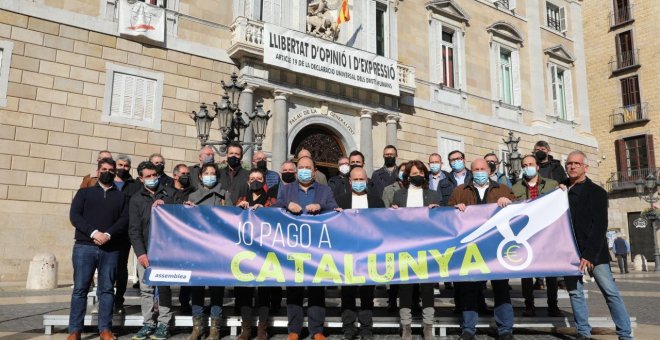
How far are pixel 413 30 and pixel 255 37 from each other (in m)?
7.45

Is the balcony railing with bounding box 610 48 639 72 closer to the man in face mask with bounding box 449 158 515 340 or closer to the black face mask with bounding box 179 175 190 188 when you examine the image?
the man in face mask with bounding box 449 158 515 340

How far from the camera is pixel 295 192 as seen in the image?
236 inches

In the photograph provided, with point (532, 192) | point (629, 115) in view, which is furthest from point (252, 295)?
point (629, 115)

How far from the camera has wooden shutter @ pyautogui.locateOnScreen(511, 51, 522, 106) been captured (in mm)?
22656

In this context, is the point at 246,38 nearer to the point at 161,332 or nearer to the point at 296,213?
the point at 296,213

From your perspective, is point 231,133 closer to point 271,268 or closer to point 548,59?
point 271,268

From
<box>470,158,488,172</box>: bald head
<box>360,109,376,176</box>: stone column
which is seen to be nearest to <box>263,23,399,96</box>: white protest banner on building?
<box>360,109,376,176</box>: stone column

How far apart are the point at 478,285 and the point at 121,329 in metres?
4.51

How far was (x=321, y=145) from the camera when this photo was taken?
17203 millimetres

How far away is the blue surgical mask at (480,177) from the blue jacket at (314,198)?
1.75 meters

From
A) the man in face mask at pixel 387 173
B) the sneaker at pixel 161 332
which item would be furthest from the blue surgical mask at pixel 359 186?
the sneaker at pixel 161 332

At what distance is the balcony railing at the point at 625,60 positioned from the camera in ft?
101

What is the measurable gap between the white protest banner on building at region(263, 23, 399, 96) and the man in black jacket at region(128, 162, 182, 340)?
9.30 meters

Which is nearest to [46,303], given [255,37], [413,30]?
[255,37]
